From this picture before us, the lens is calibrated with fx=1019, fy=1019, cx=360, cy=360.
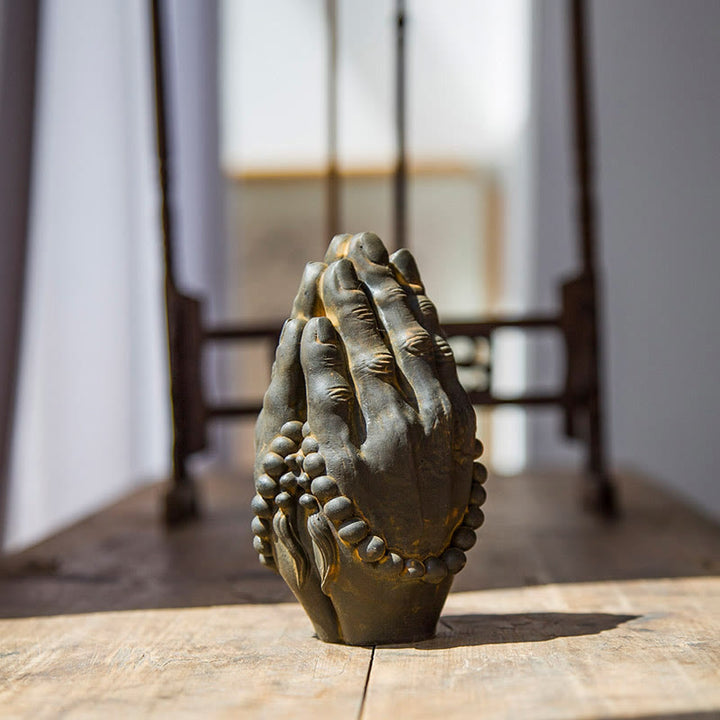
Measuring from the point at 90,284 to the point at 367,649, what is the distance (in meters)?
1.84

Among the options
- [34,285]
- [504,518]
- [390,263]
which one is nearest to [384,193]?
[34,285]

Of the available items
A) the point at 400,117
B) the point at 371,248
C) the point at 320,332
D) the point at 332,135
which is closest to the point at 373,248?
the point at 371,248

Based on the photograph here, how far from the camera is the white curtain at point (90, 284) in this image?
7.42 feet

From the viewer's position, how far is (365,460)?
89cm

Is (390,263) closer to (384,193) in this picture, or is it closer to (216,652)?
(216,652)

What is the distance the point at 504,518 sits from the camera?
5.93ft

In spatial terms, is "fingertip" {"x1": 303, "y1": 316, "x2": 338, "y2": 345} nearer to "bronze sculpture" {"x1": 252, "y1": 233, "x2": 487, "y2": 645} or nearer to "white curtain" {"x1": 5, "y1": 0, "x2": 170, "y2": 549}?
"bronze sculpture" {"x1": 252, "y1": 233, "x2": 487, "y2": 645}

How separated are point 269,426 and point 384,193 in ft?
7.47

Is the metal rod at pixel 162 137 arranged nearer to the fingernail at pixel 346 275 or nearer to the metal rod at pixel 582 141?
the metal rod at pixel 582 141

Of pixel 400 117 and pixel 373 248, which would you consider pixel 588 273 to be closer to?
pixel 400 117

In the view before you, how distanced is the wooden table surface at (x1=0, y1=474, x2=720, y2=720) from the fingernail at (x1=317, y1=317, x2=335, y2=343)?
285 mm

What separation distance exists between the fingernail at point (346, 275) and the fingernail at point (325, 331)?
38 mm

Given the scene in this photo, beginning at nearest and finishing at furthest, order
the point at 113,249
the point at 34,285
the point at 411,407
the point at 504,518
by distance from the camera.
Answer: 1. the point at 411,407
2. the point at 504,518
3. the point at 34,285
4. the point at 113,249

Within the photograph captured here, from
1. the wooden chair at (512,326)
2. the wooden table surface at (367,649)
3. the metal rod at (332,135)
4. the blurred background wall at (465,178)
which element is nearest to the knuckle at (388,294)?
the wooden table surface at (367,649)
